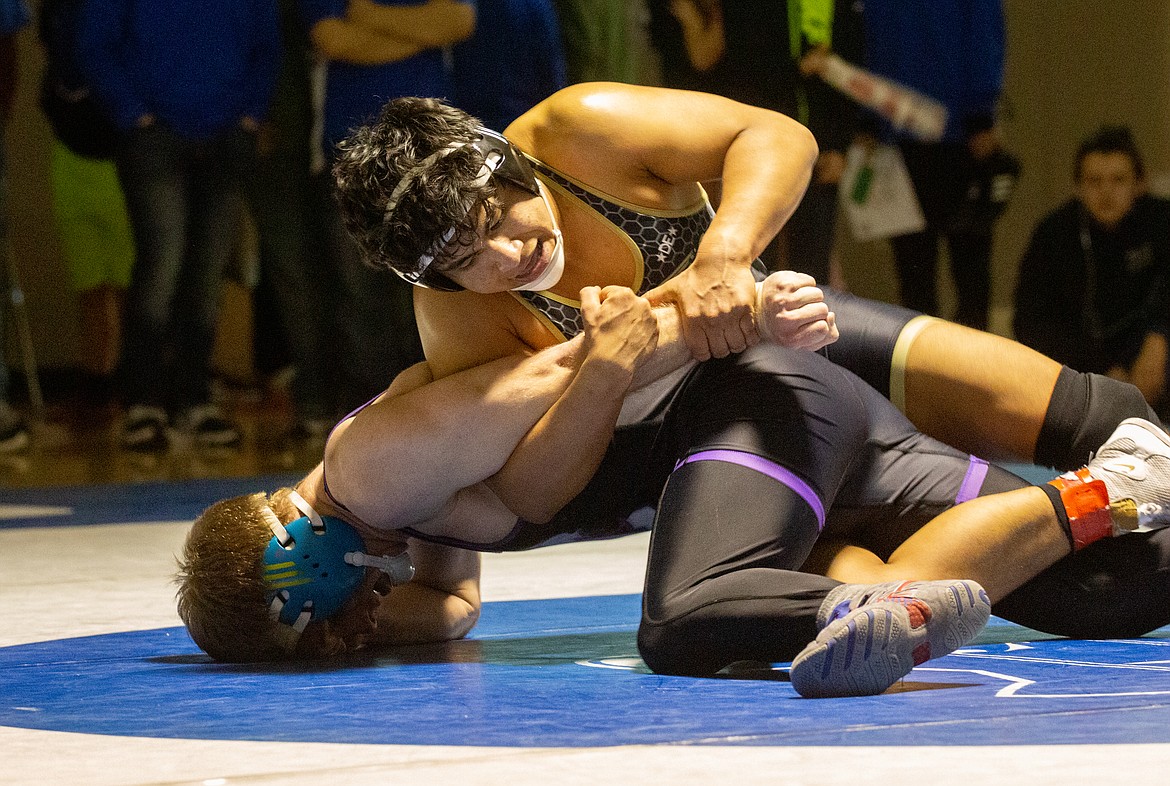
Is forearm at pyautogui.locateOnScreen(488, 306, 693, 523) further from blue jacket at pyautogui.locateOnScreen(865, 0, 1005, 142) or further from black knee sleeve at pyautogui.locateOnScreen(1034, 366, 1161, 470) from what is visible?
blue jacket at pyautogui.locateOnScreen(865, 0, 1005, 142)

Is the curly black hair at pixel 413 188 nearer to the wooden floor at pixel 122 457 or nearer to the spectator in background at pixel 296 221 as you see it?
the wooden floor at pixel 122 457

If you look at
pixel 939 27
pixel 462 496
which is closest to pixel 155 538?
pixel 462 496

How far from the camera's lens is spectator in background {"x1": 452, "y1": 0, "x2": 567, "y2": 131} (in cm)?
547

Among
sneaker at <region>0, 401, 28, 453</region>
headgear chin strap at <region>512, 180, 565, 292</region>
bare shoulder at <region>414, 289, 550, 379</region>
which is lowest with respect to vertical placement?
sneaker at <region>0, 401, 28, 453</region>

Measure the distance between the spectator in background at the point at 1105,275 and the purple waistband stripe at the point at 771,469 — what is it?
4163mm

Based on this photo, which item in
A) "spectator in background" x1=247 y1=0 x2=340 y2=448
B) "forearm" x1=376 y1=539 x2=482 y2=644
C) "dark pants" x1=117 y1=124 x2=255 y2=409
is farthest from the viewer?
"spectator in background" x1=247 y1=0 x2=340 y2=448

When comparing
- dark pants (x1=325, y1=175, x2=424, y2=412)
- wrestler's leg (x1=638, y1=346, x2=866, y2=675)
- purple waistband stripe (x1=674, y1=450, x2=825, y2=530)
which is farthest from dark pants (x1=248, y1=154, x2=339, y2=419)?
purple waistband stripe (x1=674, y1=450, x2=825, y2=530)

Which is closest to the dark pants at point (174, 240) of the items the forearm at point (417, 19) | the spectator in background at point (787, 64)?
the forearm at point (417, 19)

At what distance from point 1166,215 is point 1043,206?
3661 mm

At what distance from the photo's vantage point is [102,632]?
2.80 metres

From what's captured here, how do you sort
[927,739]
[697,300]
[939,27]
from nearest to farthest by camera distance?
1. [927,739]
2. [697,300]
3. [939,27]

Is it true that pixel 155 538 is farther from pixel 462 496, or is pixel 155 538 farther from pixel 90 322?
pixel 90 322

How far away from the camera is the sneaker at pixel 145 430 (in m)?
5.86

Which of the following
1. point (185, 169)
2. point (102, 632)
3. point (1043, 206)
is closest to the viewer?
point (102, 632)
